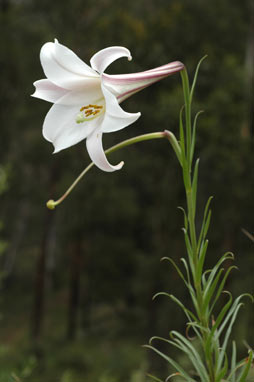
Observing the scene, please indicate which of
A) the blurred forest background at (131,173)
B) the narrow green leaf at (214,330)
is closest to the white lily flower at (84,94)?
the narrow green leaf at (214,330)

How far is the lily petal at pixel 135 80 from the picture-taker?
0.71m

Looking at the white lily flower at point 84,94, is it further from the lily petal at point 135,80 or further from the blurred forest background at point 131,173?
the blurred forest background at point 131,173

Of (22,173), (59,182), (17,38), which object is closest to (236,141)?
(59,182)

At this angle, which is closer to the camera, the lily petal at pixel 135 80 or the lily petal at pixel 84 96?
the lily petal at pixel 135 80

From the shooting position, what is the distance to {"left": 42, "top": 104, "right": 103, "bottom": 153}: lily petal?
82 cm

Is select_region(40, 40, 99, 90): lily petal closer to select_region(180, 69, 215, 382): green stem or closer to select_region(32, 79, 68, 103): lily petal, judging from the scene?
select_region(32, 79, 68, 103): lily petal

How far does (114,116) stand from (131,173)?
10271 millimetres

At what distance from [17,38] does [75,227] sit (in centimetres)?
395

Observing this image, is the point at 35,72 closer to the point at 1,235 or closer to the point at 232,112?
the point at 232,112

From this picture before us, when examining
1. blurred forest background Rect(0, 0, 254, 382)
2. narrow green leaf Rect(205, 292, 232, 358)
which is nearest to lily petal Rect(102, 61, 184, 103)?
narrow green leaf Rect(205, 292, 232, 358)

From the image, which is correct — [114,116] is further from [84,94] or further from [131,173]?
[131,173]

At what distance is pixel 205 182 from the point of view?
9312 mm

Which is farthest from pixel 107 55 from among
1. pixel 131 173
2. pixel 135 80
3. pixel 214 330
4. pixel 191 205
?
pixel 131 173

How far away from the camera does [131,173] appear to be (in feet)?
36.1
